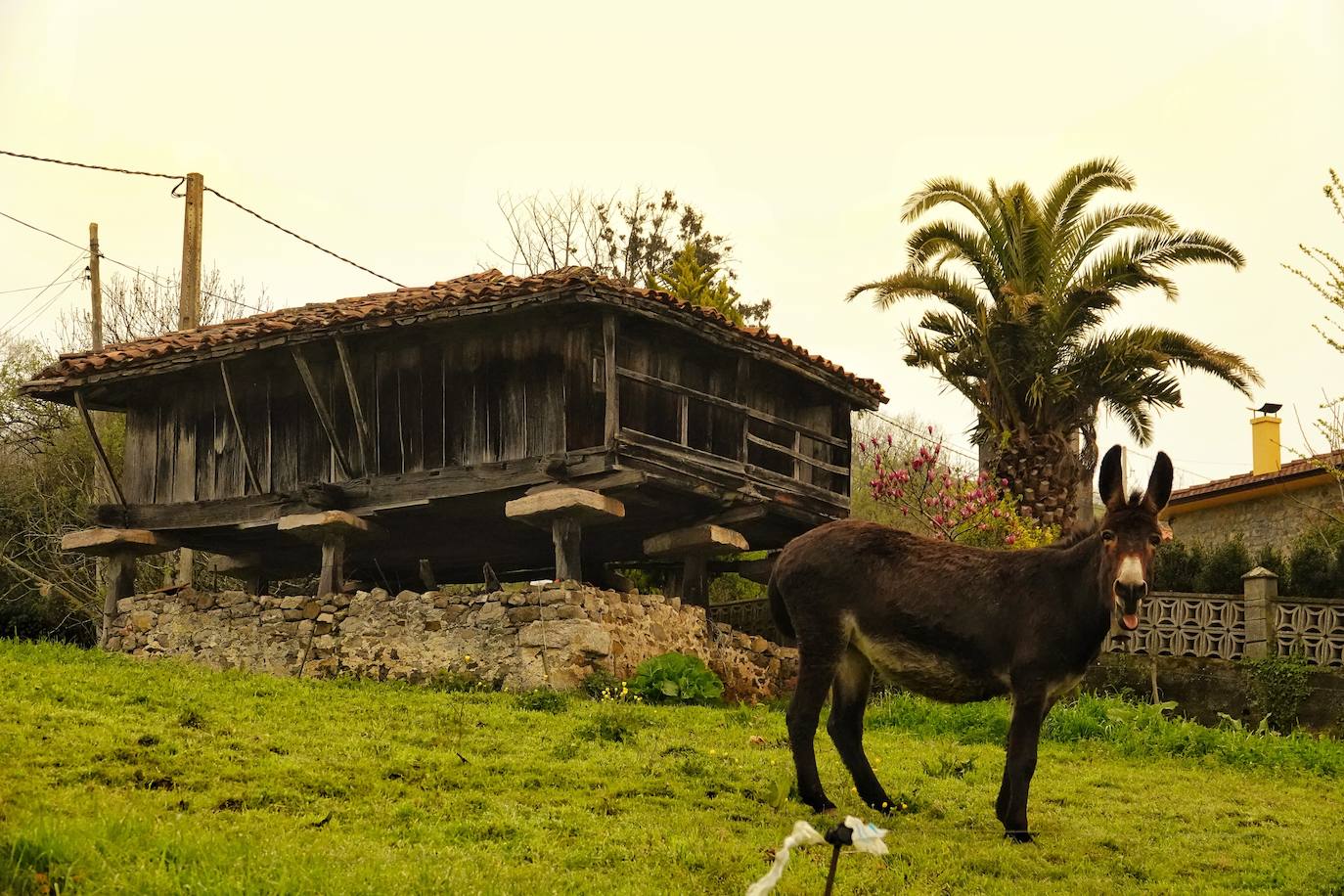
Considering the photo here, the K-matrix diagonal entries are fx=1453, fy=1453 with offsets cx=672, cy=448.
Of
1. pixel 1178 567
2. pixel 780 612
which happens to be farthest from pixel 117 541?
pixel 1178 567

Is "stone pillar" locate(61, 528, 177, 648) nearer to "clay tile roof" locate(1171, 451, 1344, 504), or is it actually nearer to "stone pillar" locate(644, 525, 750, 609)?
"stone pillar" locate(644, 525, 750, 609)

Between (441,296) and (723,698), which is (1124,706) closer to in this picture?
(723,698)

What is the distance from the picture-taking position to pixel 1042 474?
22.7 m

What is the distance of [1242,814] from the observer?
11.7 meters

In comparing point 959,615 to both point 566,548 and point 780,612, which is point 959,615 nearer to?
point 780,612

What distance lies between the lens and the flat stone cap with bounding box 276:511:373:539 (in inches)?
789

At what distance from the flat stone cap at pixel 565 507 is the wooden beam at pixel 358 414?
276 centimetres

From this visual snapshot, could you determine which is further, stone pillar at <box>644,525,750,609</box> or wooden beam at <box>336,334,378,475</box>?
stone pillar at <box>644,525,750,609</box>

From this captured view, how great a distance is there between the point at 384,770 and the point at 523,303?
8.09m

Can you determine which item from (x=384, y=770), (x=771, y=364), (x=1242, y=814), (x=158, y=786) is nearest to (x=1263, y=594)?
(x=771, y=364)

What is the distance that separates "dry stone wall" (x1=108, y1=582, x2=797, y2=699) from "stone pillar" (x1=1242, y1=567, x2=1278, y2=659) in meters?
6.25

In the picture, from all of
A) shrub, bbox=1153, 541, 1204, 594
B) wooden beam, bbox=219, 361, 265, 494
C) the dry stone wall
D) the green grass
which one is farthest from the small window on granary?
shrub, bbox=1153, 541, 1204, 594

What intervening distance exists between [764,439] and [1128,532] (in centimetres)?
1270

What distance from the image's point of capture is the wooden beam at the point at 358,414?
1950 cm
